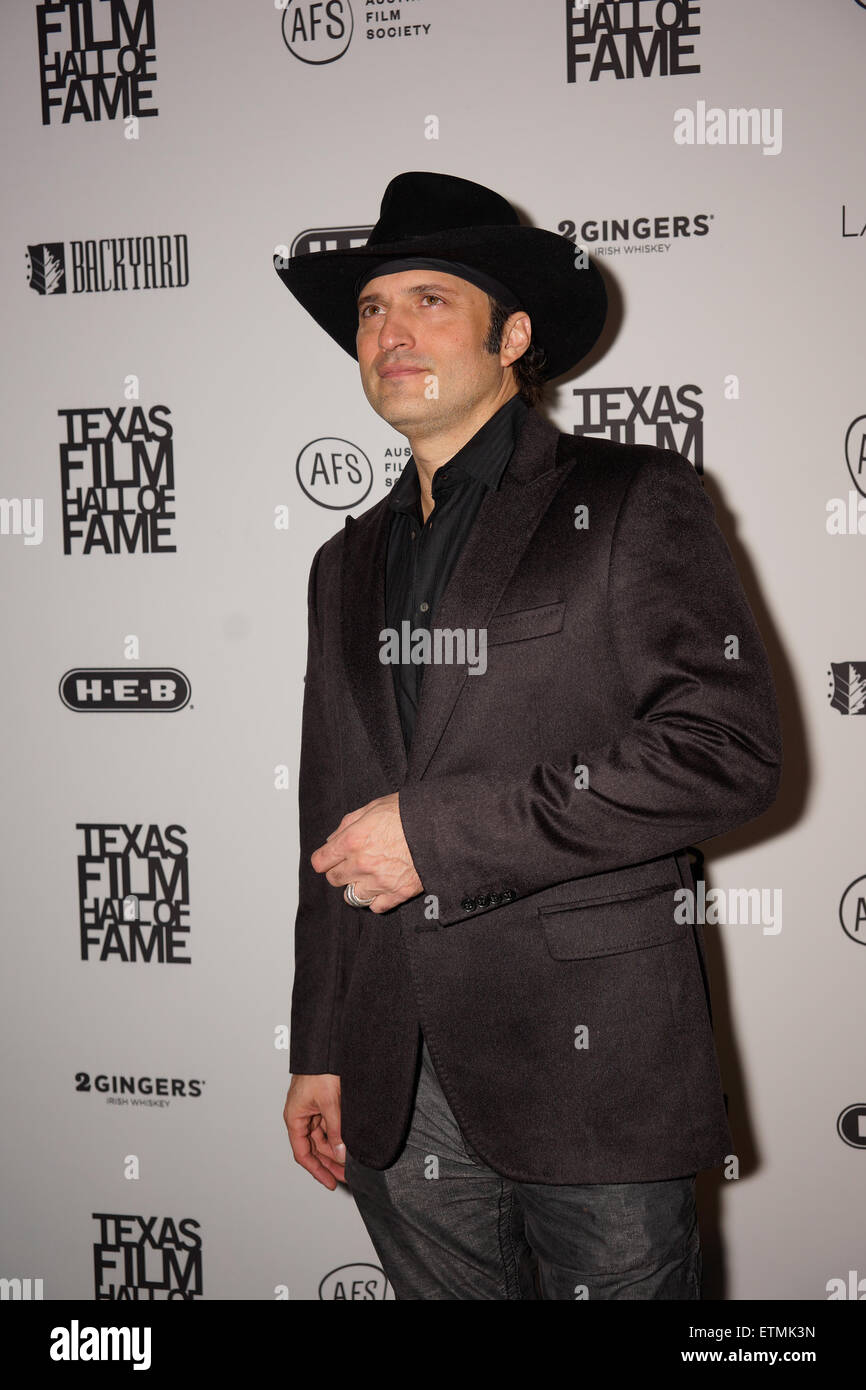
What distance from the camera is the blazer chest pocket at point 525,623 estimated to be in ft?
5.38

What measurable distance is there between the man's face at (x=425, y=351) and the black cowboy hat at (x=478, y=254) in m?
0.06

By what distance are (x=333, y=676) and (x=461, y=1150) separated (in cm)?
85

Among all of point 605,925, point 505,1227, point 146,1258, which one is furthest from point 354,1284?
point 605,925

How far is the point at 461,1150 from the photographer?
1.76m

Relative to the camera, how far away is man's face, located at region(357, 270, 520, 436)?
183 centimetres

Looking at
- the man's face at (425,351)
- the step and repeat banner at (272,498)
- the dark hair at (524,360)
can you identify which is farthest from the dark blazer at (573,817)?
the step and repeat banner at (272,498)

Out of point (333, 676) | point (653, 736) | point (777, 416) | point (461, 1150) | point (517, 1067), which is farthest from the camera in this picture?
point (777, 416)

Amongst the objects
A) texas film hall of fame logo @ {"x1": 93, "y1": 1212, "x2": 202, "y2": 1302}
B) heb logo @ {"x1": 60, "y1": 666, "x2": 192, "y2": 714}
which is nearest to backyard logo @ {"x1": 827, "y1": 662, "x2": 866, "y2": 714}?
heb logo @ {"x1": 60, "y1": 666, "x2": 192, "y2": 714}

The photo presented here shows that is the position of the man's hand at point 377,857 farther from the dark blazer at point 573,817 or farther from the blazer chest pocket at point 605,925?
the blazer chest pocket at point 605,925

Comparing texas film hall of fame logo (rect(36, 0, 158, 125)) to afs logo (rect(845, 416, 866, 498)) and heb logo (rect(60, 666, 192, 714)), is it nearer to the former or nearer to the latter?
heb logo (rect(60, 666, 192, 714))

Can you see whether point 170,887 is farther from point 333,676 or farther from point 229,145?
point 229,145

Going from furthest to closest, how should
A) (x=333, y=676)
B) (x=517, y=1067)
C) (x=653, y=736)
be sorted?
(x=333, y=676)
(x=517, y=1067)
(x=653, y=736)

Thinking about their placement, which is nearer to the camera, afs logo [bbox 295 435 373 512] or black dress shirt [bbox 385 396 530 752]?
black dress shirt [bbox 385 396 530 752]
